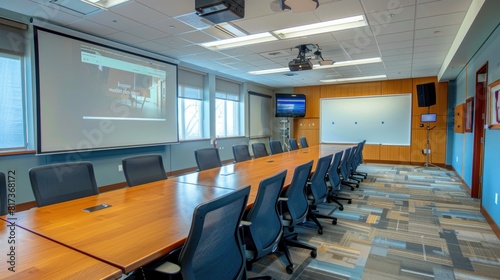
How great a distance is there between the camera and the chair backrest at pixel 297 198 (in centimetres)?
241

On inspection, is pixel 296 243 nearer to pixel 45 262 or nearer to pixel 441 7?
pixel 45 262

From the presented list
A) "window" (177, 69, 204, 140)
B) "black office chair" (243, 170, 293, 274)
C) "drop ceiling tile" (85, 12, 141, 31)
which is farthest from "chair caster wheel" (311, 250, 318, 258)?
"window" (177, 69, 204, 140)

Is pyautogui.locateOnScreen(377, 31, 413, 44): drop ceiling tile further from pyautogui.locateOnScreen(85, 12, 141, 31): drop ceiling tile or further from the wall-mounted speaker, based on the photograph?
pyautogui.locateOnScreen(85, 12, 141, 31): drop ceiling tile

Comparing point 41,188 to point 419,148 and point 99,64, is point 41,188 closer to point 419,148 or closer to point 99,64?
point 99,64

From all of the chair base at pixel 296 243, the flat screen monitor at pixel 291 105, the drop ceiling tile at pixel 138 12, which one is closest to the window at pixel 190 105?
the drop ceiling tile at pixel 138 12

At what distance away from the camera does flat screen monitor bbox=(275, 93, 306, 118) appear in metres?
10.3

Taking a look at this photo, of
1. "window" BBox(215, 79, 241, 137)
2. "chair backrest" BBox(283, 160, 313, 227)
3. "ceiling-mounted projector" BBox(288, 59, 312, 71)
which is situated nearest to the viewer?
"chair backrest" BBox(283, 160, 313, 227)

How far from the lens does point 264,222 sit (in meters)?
2.03

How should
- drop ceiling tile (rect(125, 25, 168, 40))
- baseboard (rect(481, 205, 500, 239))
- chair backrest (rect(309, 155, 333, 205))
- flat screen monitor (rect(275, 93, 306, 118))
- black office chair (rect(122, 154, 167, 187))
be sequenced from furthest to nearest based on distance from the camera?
flat screen monitor (rect(275, 93, 306, 118))
drop ceiling tile (rect(125, 25, 168, 40))
baseboard (rect(481, 205, 500, 239))
chair backrest (rect(309, 155, 333, 205))
black office chair (rect(122, 154, 167, 187))

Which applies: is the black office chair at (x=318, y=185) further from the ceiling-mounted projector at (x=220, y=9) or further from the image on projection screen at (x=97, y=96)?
the image on projection screen at (x=97, y=96)

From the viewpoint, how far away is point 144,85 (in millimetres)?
5582

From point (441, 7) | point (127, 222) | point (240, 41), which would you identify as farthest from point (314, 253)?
point (240, 41)

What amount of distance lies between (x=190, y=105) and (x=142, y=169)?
4627 mm

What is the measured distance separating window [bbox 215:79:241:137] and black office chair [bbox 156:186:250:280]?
6.77 meters
